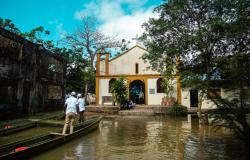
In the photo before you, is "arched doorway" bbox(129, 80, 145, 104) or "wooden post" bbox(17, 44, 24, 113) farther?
"arched doorway" bbox(129, 80, 145, 104)

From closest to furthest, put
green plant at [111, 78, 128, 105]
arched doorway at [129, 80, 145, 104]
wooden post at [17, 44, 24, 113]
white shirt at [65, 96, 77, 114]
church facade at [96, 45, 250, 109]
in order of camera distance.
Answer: white shirt at [65, 96, 77, 114], wooden post at [17, 44, 24, 113], green plant at [111, 78, 128, 105], church facade at [96, 45, 250, 109], arched doorway at [129, 80, 145, 104]

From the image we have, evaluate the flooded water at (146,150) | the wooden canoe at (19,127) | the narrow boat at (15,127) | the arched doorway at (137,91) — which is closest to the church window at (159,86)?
the arched doorway at (137,91)

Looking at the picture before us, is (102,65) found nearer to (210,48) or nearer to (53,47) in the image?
(53,47)

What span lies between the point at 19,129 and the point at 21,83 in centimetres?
554

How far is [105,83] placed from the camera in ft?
84.6

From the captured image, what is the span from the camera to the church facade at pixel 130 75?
2448 cm

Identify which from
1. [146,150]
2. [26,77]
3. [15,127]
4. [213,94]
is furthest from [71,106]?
[26,77]

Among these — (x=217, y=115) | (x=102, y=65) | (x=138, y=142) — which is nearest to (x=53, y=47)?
(x=102, y=65)

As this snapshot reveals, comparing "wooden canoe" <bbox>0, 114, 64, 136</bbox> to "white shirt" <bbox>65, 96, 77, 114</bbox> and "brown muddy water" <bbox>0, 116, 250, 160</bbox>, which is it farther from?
"brown muddy water" <bbox>0, 116, 250, 160</bbox>

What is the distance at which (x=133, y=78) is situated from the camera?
2523 centimetres

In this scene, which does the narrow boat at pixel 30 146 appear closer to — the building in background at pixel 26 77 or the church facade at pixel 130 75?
the building in background at pixel 26 77

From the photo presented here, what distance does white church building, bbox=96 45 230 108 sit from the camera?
24344 mm

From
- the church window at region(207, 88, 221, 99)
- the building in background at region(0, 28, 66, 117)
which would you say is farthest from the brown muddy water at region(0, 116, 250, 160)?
the building in background at region(0, 28, 66, 117)

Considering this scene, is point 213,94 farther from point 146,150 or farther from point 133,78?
point 133,78
